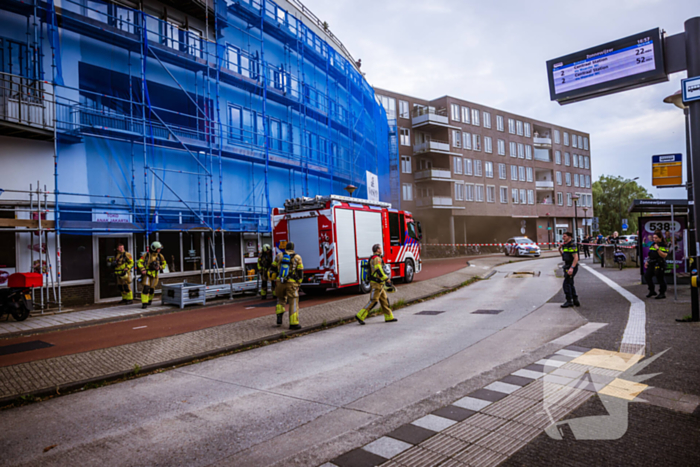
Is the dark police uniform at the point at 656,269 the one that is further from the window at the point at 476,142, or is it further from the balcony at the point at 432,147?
the window at the point at 476,142

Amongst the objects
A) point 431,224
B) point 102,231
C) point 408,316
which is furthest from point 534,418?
point 431,224

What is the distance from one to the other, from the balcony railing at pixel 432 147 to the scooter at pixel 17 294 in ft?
121

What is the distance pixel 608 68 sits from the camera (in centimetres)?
1101

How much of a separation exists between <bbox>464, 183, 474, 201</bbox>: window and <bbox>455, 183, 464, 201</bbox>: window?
0.46m

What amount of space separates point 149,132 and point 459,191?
34960mm

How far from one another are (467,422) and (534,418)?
62 cm

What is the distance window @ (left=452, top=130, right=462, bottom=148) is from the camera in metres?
46.5

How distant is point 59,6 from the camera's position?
13.8m

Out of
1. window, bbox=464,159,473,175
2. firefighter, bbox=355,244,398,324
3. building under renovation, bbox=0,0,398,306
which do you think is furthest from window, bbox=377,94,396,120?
firefighter, bbox=355,244,398,324

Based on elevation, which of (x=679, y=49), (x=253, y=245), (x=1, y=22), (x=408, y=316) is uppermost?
(x=1, y=22)

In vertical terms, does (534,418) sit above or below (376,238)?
below

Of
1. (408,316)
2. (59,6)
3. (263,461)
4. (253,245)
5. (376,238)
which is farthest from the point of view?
(253,245)

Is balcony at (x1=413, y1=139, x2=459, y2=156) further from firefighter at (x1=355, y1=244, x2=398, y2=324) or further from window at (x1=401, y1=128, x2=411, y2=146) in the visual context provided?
firefighter at (x1=355, y1=244, x2=398, y2=324)

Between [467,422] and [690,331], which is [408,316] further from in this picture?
[467,422]
